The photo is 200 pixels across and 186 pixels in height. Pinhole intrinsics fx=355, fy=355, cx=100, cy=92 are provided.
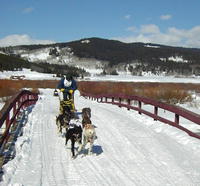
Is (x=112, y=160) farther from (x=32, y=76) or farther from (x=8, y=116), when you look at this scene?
(x=32, y=76)

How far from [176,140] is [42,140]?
3.77 meters

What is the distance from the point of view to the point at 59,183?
6121 mm

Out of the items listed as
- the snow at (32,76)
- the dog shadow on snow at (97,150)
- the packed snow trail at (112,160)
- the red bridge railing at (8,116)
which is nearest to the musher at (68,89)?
the packed snow trail at (112,160)

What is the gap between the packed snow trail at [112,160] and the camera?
6320 millimetres

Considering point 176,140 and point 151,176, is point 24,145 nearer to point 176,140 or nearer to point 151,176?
point 151,176

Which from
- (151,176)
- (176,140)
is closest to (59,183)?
(151,176)

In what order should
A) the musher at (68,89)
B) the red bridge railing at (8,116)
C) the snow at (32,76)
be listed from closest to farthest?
the red bridge railing at (8,116) → the musher at (68,89) → the snow at (32,76)

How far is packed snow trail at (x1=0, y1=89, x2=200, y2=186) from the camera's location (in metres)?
6.32

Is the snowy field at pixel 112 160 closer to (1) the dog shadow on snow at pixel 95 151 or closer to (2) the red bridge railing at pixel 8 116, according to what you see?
(1) the dog shadow on snow at pixel 95 151

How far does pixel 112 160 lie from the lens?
7.71 meters

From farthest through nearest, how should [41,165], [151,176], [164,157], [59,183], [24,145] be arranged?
[24,145] → [164,157] → [41,165] → [151,176] → [59,183]

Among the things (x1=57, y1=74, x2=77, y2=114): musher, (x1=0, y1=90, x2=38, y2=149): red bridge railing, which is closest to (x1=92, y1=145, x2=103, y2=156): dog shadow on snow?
(x1=0, y1=90, x2=38, y2=149): red bridge railing

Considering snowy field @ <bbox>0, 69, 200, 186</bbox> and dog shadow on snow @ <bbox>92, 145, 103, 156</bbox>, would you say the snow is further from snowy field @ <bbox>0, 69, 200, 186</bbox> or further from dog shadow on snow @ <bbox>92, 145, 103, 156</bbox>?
dog shadow on snow @ <bbox>92, 145, 103, 156</bbox>

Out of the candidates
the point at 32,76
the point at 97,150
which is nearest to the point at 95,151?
the point at 97,150
